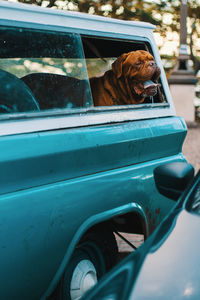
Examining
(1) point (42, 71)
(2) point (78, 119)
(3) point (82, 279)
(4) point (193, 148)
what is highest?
(1) point (42, 71)

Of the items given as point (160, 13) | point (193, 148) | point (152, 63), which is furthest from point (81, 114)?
point (160, 13)

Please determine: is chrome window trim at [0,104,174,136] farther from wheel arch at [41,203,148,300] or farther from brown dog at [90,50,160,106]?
wheel arch at [41,203,148,300]

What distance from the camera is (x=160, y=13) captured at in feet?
72.3

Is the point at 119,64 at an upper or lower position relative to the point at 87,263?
upper

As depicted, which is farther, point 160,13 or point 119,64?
point 160,13

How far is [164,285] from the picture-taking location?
189cm

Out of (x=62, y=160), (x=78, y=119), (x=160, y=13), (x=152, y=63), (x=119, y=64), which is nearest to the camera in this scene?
(x=62, y=160)

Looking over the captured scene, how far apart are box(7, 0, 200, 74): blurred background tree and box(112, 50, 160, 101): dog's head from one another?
0.73 meters

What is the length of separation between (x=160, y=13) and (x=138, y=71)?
1869 centimetres

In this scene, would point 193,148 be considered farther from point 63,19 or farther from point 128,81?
point 63,19

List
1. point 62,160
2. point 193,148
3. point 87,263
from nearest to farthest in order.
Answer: point 62,160, point 87,263, point 193,148

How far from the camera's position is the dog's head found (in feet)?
13.8

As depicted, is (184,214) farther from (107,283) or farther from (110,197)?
(110,197)

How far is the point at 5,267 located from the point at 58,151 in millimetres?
736
